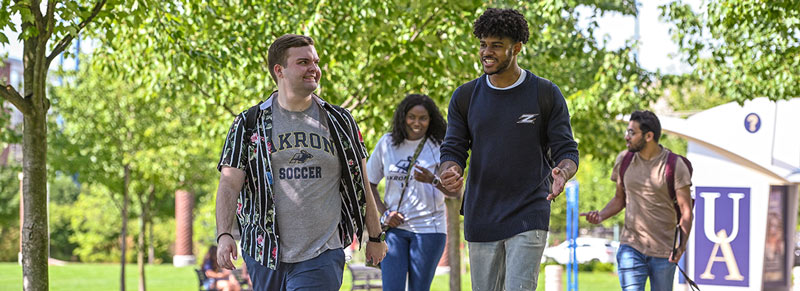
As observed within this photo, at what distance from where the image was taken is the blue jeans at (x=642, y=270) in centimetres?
735

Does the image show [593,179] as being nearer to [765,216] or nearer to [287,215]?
[765,216]

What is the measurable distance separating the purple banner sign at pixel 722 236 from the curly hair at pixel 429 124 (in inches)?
400

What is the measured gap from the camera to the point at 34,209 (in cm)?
816

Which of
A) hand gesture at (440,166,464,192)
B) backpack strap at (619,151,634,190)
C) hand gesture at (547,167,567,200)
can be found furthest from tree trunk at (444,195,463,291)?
hand gesture at (547,167,567,200)

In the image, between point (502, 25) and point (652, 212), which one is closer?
point (502, 25)

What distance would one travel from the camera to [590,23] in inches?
676

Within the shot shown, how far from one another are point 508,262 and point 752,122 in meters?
13.2

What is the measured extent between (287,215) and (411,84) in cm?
852

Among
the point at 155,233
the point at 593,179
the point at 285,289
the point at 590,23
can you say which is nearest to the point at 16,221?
the point at 155,233

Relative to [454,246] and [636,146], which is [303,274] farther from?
[454,246]

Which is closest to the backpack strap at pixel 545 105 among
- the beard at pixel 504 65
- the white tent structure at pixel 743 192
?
the beard at pixel 504 65

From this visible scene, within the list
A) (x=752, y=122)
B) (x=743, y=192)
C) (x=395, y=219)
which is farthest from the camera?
(x=752, y=122)

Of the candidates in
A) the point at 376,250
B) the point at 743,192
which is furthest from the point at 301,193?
the point at 743,192

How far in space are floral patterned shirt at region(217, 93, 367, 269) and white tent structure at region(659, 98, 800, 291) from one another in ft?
41.4
